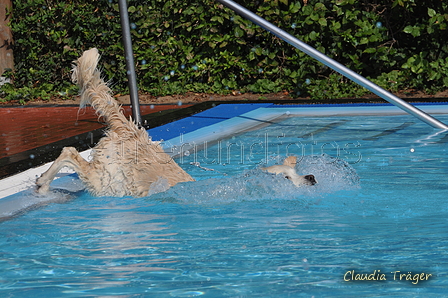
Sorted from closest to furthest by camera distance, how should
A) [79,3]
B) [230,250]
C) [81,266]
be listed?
[81,266]
[230,250]
[79,3]

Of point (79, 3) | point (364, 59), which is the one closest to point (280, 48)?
point (364, 59)

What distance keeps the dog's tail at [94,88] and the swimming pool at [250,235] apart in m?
0.72

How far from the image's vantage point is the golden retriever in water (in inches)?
177

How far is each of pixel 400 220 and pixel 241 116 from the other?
4833mm

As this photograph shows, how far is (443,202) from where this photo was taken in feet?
14.0

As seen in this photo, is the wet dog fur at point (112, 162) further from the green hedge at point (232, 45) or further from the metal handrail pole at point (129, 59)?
the green hedge at point (232, 45)

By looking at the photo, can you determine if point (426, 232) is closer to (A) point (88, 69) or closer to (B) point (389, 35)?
(A) point (88, 69)

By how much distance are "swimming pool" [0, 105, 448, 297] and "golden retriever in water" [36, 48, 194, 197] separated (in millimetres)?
101

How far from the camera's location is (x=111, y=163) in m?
4.48

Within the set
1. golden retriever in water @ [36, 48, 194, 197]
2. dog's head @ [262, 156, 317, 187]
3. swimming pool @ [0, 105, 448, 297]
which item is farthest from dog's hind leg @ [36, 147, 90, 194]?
dog's head @ [262, 156, 317, 187]

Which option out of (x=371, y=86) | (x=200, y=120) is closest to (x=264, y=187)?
(x=371, y=86)

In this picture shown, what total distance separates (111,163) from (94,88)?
645 mm

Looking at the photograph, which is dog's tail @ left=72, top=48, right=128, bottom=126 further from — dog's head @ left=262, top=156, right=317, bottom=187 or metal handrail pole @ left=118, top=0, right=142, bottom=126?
metal handrail pole @ left=118, top=0, right=142, bottom=126

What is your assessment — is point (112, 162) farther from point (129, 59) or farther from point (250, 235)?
point (129, 59)
